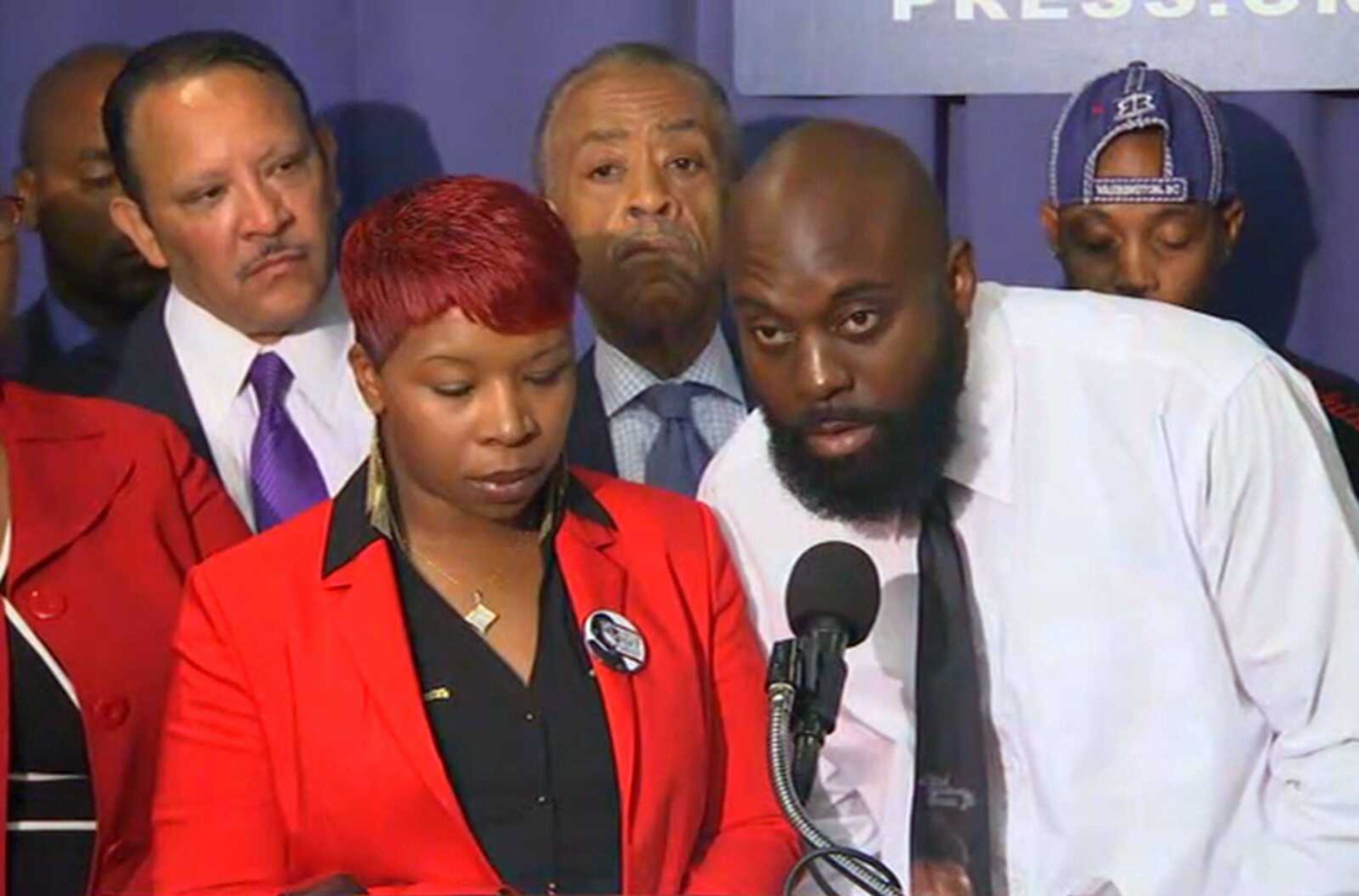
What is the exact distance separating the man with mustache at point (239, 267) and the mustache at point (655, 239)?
0.31m

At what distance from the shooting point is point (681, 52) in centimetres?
286

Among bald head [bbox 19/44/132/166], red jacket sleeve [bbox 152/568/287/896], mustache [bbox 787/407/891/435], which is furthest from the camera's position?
bald head [bbox 19/44/132/166]

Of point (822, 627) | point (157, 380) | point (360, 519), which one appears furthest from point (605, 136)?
point (822, 627)

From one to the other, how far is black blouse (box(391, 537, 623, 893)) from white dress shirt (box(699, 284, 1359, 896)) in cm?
27

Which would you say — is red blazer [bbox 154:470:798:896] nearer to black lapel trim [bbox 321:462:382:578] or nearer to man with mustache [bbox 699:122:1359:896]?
black lapel trim [bbox 321:462:382:578]

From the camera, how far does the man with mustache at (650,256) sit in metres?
2.62

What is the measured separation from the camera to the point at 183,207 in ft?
8.07

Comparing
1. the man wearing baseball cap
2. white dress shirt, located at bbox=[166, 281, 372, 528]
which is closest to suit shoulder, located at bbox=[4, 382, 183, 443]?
white dress shirt, located at bbox=[166, 281, 372, 528]

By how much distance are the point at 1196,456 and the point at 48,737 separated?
3.22ft

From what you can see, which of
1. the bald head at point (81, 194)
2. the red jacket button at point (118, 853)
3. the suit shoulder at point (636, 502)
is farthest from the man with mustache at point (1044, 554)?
the bald head at point (81, 194)

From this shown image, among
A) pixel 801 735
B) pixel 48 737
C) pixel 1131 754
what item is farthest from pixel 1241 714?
pixel 48 737

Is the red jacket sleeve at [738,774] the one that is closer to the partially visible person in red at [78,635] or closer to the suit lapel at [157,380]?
the partially visible person in red at [78,635]

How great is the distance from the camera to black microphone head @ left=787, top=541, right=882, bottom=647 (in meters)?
1.67

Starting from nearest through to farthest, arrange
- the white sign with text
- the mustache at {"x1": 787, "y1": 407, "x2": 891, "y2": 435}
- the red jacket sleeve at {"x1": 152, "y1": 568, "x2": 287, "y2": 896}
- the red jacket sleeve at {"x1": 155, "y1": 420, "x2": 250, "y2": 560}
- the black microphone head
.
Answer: the black microphone head
the red jacket sleeve at {"x1": 152, "y1": 568, "x2": 287, "y2": 896}
the mustache at {"x1": 787, "y1": 407, "x2": 891, "y2": 435}
the red jacket sleeve at {"x1": 155, "y1": 420, "x2": 250, "y2": 560}
the white sign with text
